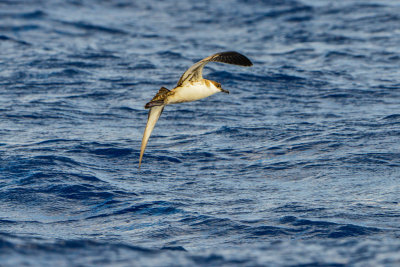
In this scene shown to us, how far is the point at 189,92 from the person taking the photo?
8.14 metres

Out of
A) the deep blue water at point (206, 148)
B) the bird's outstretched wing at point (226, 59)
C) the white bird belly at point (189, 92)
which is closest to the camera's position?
the bird's outstretched wing at point (226, 59)

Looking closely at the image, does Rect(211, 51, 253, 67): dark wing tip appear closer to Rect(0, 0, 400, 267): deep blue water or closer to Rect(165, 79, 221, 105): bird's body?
Rect(165, 79, 221, 105): bird's body

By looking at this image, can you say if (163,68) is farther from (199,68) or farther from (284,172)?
(199,68)

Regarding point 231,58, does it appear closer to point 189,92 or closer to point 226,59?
point 226,59

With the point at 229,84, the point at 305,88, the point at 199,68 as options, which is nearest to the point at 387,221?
the point at 199,68

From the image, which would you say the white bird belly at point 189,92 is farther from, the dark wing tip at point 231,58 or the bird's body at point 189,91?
the dark wing tip at point 231,58

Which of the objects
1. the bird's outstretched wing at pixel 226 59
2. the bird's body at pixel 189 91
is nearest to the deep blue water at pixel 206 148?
the bird's body at pixel 189 91

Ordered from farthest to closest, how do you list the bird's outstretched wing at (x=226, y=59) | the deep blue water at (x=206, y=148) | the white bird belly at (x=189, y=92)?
the deep blue water at (x=206, y=148)
the white bird belly at (x=189, y=92)
the bird's outstretched wing at (x=226, y=59)

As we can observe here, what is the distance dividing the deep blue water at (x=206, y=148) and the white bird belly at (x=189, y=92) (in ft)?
6.09

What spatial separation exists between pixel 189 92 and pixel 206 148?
5.41 metres

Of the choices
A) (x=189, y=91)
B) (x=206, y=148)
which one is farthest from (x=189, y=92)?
(x=206, y=148)

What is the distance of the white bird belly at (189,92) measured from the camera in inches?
319

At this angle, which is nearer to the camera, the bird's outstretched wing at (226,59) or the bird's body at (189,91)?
the bird's outstretched wing at (226,59)

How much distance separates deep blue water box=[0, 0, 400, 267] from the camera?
9.18m
